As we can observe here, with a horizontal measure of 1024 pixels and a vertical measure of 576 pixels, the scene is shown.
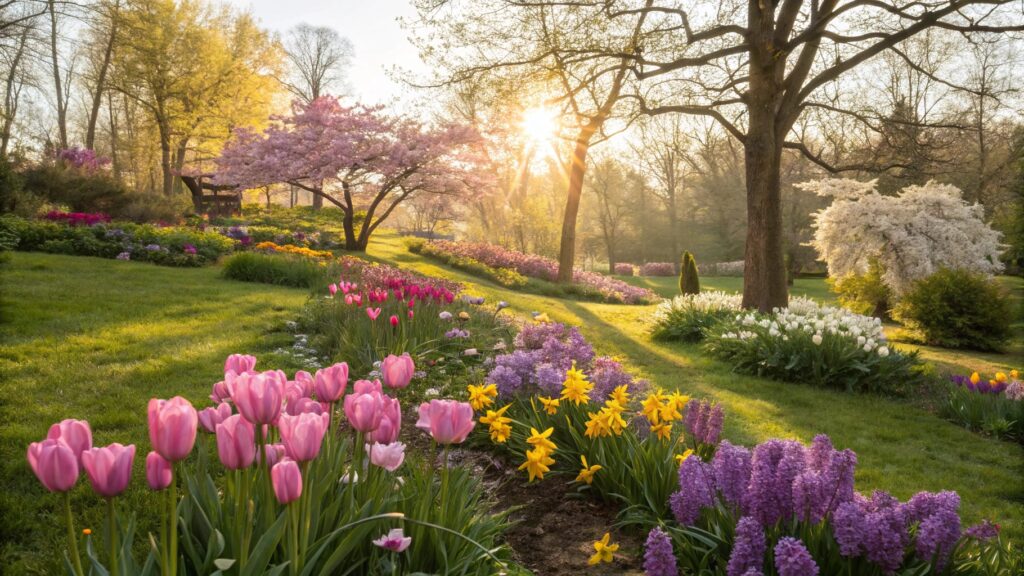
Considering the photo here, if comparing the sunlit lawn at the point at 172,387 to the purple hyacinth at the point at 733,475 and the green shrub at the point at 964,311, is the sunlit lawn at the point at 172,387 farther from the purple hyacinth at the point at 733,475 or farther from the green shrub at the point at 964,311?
the green shrub at the point at 964,311

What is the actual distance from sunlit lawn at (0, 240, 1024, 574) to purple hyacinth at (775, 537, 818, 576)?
8.67ft

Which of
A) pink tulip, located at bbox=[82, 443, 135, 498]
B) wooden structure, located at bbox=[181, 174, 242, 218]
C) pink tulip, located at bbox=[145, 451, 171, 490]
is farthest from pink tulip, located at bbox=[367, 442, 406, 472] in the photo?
wooden structure, located at bbox=[181, 174, 242, 218]

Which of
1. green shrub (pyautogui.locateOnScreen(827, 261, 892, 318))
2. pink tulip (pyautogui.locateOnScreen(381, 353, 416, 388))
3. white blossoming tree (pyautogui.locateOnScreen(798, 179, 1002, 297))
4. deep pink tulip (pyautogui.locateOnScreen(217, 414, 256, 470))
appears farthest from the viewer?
green shrub (pyautogui.locateOnScreen(827, 261, 892, 318))

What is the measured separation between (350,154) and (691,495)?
1608cm

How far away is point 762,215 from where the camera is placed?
1057 cm

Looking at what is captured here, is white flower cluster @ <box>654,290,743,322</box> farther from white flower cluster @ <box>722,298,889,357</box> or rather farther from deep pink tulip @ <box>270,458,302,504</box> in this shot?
deep pink tulip @ <box>270,458,302,504</box>

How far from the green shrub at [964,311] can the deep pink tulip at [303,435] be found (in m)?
13.6

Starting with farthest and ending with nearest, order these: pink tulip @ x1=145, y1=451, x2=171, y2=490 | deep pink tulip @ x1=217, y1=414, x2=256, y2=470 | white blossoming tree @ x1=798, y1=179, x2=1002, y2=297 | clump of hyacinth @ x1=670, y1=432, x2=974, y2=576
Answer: white blossoming tree @ x1=798, y1=179, x2=1002, y2=297
clump of hyacinth @ x1=670, y1=432, x2=974, y2=576
deep pink tulip @ x1=217, y1=414, x2=256, y2=470
pink tulip @ x1=145, y1=451, x2=171, y2=490

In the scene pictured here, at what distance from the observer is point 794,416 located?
604cm

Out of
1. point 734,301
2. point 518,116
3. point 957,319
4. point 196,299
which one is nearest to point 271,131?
point 518,116

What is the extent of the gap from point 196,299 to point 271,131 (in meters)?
11.0

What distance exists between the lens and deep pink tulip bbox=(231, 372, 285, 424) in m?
1.43

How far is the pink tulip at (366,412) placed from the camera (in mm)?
1715

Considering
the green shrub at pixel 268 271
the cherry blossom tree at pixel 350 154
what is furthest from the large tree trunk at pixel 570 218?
the green shrub at pixel 268 271
